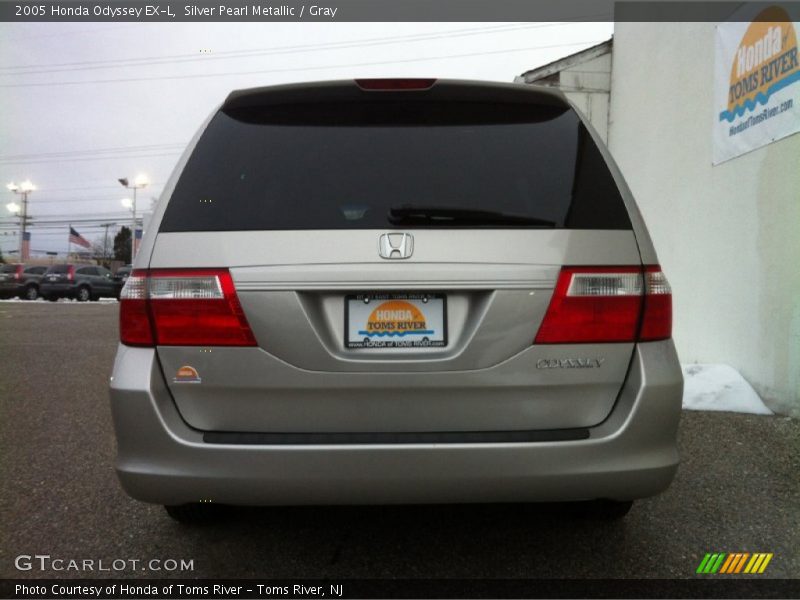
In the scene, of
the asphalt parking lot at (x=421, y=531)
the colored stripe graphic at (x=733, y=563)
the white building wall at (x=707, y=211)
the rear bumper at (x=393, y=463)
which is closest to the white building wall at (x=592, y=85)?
the white building wall at (x=707, y=211)

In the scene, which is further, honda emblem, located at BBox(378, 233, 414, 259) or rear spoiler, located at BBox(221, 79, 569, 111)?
rear spoiler, located at BBox(221, 79, 569, 111)

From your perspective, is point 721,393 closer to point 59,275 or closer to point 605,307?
point 605,307

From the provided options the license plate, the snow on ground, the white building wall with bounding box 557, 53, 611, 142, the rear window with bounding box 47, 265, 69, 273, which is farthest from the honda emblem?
the rear window with bounding box 47, 265, 69, 273

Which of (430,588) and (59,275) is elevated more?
(59,275)

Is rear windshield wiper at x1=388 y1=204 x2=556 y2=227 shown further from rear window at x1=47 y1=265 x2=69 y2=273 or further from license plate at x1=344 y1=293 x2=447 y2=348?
rear window at x1=47 y1=265 x2=69 y2=273

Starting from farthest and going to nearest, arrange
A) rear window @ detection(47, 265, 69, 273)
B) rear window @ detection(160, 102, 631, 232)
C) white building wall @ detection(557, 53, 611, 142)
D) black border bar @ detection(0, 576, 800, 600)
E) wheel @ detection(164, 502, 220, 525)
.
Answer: rear window @ detection(47, 265, 69, 273) → white building wall @ detection(557, 53, 611, 142) → wheel @ detection(164, 502, 220, 525) → black border bar @ detection(0, 576, 800, 600) → rear window @ detection(160, 102, 631, 232)

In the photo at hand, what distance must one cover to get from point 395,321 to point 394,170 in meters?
0.54

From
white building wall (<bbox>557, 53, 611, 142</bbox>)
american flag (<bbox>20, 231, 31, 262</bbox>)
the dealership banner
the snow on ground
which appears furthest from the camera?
american flag (<bbox>20, 231, 31, 262</bbox>)

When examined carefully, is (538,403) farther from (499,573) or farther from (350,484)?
(499,573)

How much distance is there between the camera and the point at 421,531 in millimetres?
2955

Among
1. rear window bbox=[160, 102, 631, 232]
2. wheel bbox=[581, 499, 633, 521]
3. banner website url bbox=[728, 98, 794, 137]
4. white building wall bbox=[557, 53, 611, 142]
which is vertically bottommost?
wheel bbox=[581, 499, 633, 521]

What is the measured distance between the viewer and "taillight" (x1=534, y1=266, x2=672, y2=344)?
7.07 ft

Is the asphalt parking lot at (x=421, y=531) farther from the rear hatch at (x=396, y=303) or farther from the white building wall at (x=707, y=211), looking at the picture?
the white building wall at (x=707, y=211)
